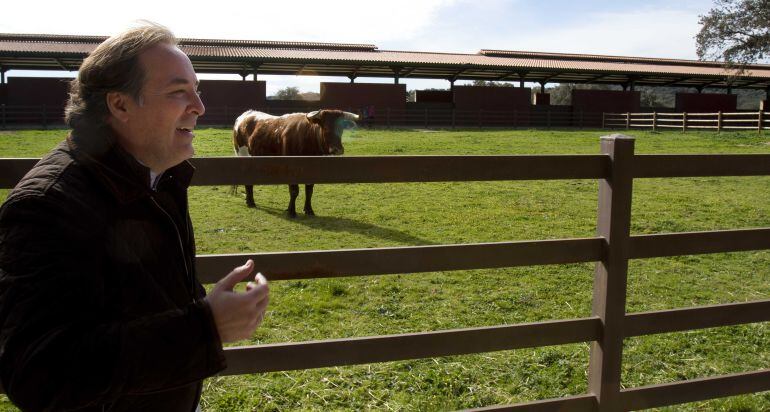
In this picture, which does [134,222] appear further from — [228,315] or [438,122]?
[438,122]

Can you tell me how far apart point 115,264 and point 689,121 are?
30104 millimetres

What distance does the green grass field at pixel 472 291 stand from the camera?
3447mm

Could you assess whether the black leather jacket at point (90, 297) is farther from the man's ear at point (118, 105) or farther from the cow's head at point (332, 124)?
the cow's head at point (332, 124)

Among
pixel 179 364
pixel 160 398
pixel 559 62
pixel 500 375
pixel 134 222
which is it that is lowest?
pixel 500 375

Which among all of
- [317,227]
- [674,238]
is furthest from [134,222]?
[317,227]

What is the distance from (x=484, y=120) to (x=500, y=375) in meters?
28.5

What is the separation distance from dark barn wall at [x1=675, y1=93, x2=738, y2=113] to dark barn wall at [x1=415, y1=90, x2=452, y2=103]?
1370 centimetres

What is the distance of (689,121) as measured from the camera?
27438 millimetres

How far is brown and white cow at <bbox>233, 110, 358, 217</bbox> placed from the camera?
30.2 ft

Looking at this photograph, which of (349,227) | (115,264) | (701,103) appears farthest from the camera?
(701,103)

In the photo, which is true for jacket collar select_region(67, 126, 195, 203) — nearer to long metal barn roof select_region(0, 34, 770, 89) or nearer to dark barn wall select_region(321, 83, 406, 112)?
long metal barn roof select_region(0, 34, 770, 89)

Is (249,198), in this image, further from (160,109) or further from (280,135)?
(160,109)

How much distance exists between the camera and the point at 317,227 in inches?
314

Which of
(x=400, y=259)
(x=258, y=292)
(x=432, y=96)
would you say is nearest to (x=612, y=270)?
(x=400, y=259)
